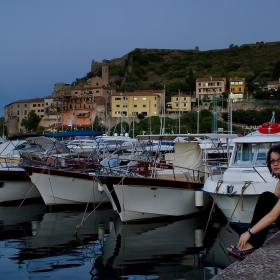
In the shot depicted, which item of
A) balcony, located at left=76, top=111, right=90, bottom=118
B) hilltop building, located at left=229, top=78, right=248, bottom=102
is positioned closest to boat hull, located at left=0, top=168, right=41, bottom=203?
balcony, located at left=76, top=111, right=90, bottom=118

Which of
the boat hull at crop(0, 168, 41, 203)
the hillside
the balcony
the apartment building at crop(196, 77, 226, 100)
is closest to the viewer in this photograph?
the boat hull at crop(0, 168, 41, 203)

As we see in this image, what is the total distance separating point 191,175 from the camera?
16406 mm

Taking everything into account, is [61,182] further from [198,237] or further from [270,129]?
[270,129]

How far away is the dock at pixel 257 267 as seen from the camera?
4.54 metres

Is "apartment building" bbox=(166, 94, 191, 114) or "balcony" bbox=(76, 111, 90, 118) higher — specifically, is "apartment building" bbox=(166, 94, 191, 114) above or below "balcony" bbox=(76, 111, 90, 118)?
above

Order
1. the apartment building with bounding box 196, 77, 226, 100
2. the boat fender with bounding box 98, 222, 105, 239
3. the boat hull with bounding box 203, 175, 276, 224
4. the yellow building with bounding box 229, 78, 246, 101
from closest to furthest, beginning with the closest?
the boat hull with bounding box 203, 175, 276, 224 < the boat fender with bounding box 98, 222, 105, 239 < the yellow building with bounding box 229, 78, 246, 101 < the apartment building with bounding box 196, 77, 226, 100

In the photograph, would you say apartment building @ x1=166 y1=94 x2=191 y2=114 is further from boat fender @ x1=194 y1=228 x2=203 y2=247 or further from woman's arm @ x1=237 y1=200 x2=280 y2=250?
woman's arm @ x1=237 y1=200 x2=280 y2=250

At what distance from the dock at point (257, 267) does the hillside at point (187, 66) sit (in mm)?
103756

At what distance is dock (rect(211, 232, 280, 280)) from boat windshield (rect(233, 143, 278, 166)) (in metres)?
8.52

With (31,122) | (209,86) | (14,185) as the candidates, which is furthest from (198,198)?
(209,86)

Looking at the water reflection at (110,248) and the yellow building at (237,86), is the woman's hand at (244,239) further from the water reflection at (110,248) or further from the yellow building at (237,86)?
the yellow building at (237,86)

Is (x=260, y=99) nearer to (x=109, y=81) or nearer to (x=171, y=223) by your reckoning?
(x=109, y=81)

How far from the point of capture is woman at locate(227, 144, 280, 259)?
550cm

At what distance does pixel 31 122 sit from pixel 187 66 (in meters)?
66.8
